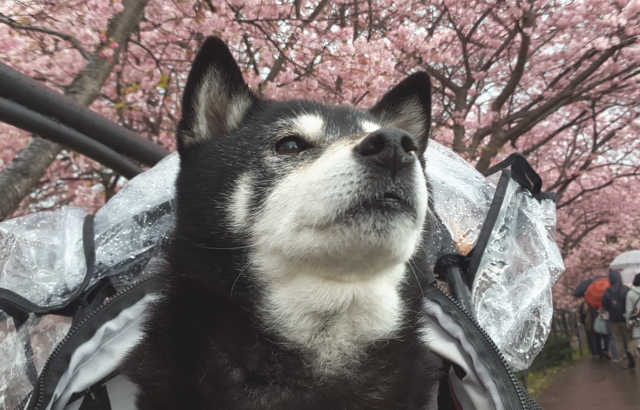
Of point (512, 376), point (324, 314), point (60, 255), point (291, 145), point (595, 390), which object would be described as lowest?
point (595, 390)

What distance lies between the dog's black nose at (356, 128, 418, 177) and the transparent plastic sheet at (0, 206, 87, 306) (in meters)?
1.31

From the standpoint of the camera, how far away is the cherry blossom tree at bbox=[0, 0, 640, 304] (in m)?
4.84

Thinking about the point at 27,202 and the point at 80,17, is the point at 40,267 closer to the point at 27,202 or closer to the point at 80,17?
the point at 80,17

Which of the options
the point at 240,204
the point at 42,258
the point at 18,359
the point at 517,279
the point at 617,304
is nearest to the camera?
the point at 240,204

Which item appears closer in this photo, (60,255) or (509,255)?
(60,255)

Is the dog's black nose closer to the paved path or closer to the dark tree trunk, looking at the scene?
the dark tree trunk

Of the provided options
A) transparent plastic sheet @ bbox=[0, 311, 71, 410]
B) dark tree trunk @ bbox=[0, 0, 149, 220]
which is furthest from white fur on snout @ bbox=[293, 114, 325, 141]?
transparent plastic sheet @ bbox=[0, 311, 71, 410]

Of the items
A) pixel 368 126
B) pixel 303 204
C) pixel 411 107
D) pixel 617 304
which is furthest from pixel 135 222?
pixel 617 304

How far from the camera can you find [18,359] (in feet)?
5.82

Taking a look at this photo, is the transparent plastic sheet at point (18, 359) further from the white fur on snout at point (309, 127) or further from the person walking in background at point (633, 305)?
the person walking in background at point (633, 305)

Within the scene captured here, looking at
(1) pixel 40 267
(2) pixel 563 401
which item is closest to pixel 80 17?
Answer: (1) pixel 40 267

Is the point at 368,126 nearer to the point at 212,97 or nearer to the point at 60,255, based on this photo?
the point at 212,97

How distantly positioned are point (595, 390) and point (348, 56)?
7.64 meters

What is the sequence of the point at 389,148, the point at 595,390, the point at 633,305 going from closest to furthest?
the point at 389,148 < the point at 633,305 < the point at 595,390
